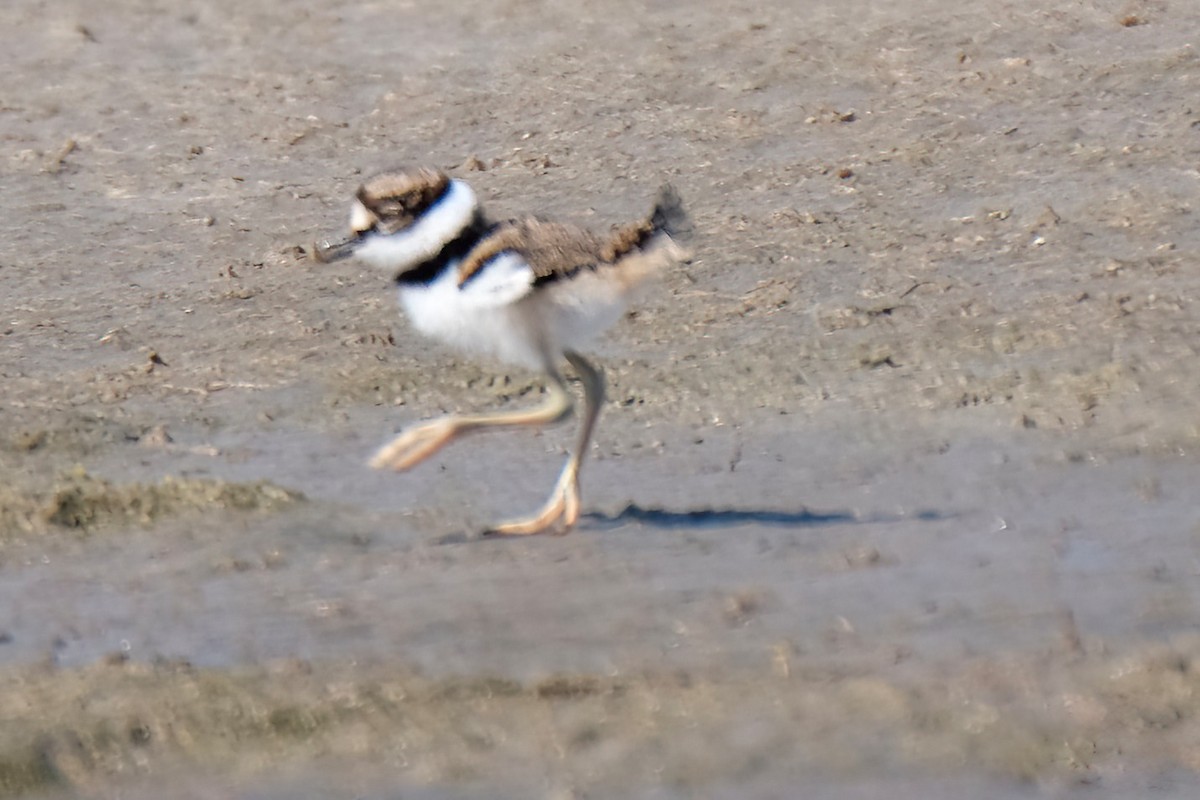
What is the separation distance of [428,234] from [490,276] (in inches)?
8.8

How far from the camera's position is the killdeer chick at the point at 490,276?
193 inches

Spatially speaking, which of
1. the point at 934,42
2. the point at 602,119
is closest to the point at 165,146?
the point at 602,119

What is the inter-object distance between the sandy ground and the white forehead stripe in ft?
2.46

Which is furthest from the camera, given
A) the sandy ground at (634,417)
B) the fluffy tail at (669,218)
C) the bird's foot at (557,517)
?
the fluffy tail at (669,218)

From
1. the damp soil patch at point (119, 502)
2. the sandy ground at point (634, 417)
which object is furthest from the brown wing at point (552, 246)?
the damp soil patch at point (119, 502)

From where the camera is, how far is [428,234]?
16.3ft

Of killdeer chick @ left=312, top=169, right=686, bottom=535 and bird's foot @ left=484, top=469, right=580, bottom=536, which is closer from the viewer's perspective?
killdeer chick @ left=312, top=169, right=686, bottom=535

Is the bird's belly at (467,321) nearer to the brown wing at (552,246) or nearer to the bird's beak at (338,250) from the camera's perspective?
the brown wing at (552,246)

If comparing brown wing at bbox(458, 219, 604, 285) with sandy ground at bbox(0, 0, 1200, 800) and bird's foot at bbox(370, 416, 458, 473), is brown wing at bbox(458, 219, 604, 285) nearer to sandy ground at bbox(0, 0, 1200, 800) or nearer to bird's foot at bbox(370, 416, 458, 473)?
bird's foot at bbox(370, 416, 458, 473)

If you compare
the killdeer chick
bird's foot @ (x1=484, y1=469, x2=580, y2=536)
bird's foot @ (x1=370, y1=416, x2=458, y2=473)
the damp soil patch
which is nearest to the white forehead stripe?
the killdeer chick

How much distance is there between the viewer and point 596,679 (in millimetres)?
4133

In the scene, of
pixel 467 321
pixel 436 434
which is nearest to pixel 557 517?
pixel 436 434

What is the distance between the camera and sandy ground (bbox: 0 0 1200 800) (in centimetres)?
400

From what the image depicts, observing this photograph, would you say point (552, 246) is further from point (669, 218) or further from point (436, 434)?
point (436, 434)
